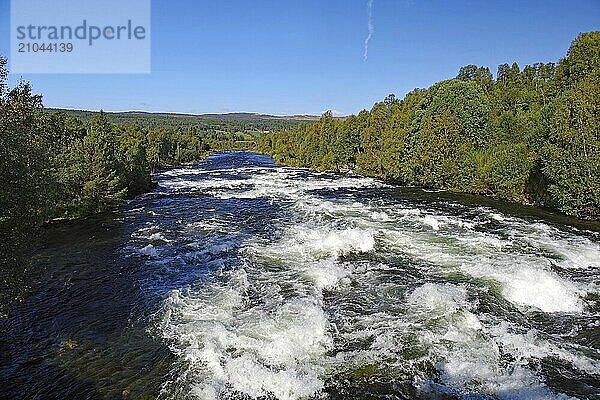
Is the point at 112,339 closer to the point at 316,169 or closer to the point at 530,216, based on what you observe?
the point at 530,216

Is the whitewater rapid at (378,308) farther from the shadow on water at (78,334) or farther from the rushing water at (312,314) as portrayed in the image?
the shadow on water at (78,334)

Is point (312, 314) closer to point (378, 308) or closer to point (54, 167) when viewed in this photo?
point (378, 308)

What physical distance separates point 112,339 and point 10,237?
4.63m

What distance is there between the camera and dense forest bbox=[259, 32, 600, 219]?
99.8 feet

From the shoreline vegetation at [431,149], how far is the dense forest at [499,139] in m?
0.12

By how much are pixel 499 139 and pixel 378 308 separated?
139 ft

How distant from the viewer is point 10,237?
11.8 metres

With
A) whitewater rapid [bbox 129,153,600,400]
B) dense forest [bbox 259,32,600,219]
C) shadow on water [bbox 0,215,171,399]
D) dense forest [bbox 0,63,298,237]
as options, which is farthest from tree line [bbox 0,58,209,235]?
dense forest [bbox 259,32,600,219]

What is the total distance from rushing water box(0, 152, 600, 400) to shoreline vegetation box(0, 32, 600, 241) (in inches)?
145

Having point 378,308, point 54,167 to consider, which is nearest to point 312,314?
point 378,308

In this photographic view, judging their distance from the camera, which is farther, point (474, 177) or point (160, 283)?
point (474, 177)

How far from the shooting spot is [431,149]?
161ft

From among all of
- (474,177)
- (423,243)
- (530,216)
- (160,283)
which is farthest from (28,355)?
(474,177)

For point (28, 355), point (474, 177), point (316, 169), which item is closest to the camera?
point (28, 355)
